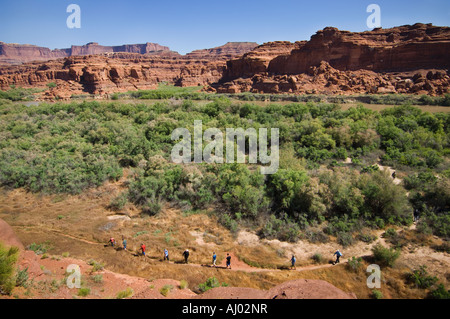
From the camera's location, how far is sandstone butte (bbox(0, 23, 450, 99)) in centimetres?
5122

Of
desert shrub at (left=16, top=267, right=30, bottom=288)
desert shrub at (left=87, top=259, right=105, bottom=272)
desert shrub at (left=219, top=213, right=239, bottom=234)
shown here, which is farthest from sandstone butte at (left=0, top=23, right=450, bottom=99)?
desert shrub at (left=16, top=267, right=30, bottom=288)

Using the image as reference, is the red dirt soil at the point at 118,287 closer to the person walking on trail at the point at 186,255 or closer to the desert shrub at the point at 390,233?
the person walking on trail at the point at 186,255

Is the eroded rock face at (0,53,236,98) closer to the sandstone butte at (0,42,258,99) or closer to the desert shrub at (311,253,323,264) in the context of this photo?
the sandstone butte at (0,42,258,99)

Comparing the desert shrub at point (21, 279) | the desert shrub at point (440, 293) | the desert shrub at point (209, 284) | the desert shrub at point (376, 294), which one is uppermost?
the desert shrub at point (21, 279)

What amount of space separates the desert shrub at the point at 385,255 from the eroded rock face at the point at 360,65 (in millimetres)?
49926

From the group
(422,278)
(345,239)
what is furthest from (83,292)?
(422,278)

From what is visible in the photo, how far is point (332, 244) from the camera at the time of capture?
36.3ft

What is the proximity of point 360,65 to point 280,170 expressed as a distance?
195 ft

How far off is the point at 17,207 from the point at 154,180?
336 inches

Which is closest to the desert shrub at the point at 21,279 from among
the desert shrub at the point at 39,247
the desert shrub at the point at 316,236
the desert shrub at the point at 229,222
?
the desert shrub at the point at 39,247

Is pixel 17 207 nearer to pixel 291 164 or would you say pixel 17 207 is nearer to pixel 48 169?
pixel 48 169

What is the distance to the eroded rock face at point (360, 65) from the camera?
5044 cm

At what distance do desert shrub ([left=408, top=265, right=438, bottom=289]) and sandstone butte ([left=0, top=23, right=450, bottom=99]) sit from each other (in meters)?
50.3
